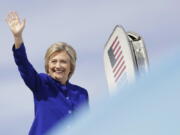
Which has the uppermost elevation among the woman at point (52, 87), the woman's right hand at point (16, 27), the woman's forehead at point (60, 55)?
the woman's right hand at point (16, 27)

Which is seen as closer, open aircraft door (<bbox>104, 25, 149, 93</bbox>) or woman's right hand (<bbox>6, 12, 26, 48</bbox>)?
woman's right hand (<bbox>6, 12, 26, 48</bbox>)

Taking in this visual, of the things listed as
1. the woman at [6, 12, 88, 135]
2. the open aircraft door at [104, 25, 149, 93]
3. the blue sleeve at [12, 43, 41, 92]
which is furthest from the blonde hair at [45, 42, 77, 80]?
the open aircraft door at [104, 25, 149, 93]

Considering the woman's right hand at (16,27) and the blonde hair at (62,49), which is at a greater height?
the woman's right hand at (16,27)

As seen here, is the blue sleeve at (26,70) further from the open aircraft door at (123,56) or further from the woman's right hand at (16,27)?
the open aircraft door at (123,56)

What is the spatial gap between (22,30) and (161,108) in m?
2.28

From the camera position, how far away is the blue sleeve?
2834mm

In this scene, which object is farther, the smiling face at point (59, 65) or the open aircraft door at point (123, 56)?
the open aircraft door at point (123, 56)

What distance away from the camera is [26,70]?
2.94 meters

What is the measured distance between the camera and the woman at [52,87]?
2979 mm

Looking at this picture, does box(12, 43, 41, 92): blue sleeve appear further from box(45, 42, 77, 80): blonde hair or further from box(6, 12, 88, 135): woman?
box(45, 42, 77, 80): blonde hair

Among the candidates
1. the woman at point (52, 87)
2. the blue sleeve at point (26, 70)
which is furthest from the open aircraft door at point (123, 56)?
the blue sleeve at point (26, 70)

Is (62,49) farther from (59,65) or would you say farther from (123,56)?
(123,56)

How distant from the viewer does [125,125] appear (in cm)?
55

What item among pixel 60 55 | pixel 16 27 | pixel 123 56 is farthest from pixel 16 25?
pixel 123 56
